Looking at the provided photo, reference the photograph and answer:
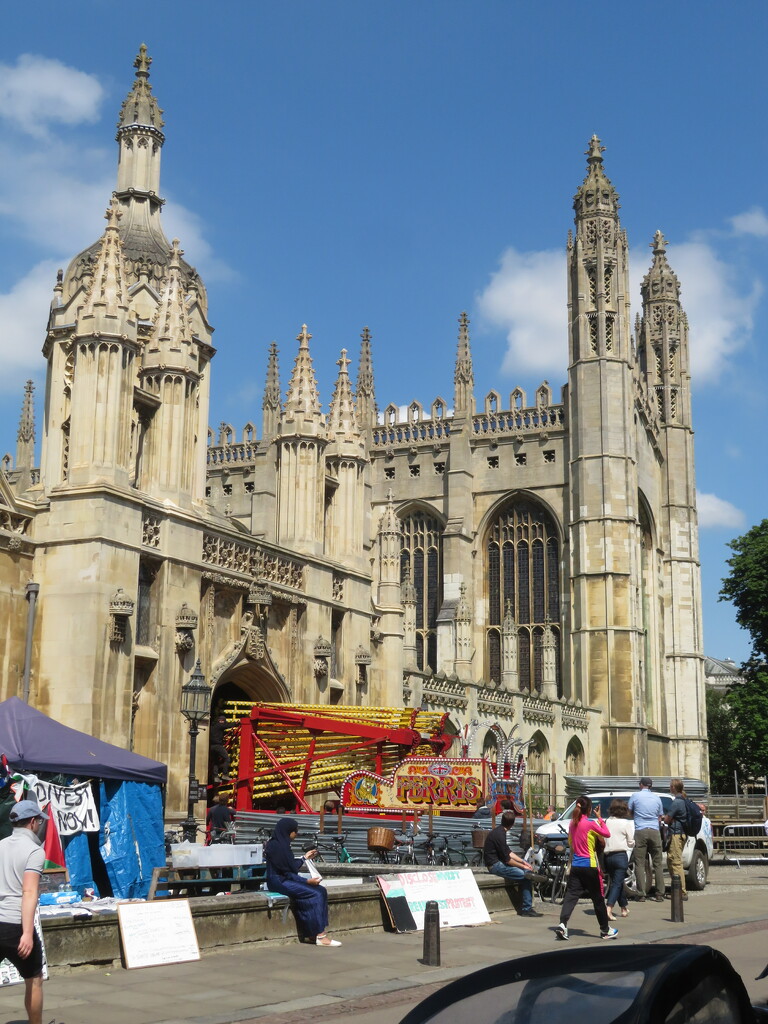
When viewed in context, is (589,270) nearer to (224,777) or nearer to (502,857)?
(224,777)

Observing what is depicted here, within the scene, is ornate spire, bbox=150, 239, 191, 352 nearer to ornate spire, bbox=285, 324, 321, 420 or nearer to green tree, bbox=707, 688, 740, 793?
ornate spire, bbox=285, 324, 321, 420

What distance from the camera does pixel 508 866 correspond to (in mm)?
14398

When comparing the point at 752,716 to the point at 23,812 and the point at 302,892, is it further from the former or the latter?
the point at 23,812

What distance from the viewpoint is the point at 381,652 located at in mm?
27250

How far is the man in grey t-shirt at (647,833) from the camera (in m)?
15.7

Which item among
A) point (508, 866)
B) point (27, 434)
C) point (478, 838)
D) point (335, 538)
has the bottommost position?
point (508, 866)

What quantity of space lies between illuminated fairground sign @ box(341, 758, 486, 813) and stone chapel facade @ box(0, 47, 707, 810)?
8.74 feet

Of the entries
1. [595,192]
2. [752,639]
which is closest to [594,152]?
[595,192]

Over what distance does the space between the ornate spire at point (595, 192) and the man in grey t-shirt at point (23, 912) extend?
51.8 metres

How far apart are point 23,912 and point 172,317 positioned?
15.9 metres

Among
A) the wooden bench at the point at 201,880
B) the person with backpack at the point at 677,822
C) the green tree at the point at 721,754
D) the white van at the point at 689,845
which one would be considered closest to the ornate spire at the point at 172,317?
the white van at the point at 689,845

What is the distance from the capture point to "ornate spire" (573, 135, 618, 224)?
55.4m

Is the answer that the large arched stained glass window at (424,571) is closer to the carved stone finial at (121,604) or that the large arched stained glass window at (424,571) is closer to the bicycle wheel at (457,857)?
the carved stone finial at (121,604)

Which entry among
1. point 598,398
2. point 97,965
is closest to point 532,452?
point 598,398
